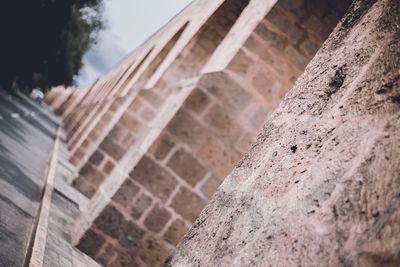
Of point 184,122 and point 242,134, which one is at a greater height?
point 242,134

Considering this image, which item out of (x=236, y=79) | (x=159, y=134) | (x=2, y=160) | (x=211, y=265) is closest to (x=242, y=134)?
(x=236, y=79)

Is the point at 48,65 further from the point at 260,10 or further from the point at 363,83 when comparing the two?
the point at 363,83

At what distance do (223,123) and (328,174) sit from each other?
8.21 feet

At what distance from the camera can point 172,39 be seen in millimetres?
8086

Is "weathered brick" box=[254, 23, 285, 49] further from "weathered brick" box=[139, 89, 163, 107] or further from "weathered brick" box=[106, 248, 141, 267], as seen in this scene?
"weathered brick" box=[139, 89, 163, 107]

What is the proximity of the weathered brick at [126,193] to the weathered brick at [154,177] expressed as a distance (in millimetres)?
80

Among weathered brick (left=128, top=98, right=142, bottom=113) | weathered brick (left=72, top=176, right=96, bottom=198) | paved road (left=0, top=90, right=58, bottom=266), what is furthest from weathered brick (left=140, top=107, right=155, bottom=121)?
paved road (left=0, top=90, right=58, bottom=266)

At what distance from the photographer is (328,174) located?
0.82m

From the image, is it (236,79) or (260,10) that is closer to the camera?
(236,79)

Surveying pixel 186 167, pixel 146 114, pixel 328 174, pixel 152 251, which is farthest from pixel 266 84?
pixel 146 114

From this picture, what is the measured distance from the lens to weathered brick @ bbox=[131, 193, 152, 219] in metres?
3.03

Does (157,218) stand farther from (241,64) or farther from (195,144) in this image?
(241,64)

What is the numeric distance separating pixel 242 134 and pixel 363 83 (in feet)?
8.05

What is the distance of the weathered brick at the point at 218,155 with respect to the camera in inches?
126
